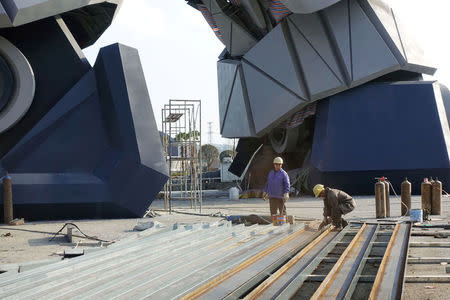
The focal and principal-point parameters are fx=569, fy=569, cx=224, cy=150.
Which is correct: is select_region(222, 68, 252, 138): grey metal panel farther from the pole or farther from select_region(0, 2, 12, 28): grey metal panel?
select_region(0, 2, 12, 28): grey metal panel

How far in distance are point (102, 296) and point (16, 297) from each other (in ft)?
2.30

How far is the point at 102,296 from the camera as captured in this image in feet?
16.1

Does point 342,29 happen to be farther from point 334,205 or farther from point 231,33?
point 334,205

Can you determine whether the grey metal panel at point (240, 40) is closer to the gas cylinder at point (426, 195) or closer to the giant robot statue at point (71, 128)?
the giant robot statue at point (71, 128)

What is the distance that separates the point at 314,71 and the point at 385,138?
14.5ft

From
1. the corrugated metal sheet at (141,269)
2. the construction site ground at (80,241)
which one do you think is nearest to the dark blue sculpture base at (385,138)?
the construction site ground at (80,241)

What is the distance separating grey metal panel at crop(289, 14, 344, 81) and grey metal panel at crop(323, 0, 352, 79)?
377 mm

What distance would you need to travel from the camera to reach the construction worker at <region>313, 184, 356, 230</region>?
1115cm

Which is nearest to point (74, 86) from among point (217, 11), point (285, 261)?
point (285, 261)

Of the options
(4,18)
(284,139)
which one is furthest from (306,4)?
(4,18)

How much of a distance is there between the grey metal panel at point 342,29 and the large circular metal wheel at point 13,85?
581 inches

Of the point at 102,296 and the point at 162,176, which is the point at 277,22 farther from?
the point at 102,296

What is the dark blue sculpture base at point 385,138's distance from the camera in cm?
2505

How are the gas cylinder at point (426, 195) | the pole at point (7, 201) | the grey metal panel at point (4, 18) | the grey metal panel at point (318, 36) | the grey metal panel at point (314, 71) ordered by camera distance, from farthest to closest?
the grey metal panel at point (314, 71) → the grey metal panel at point (318, 36) → the gas cylinder at point (426, 195) → the pole at point (7, 201) → the grey metal panel at point (4, 18)
